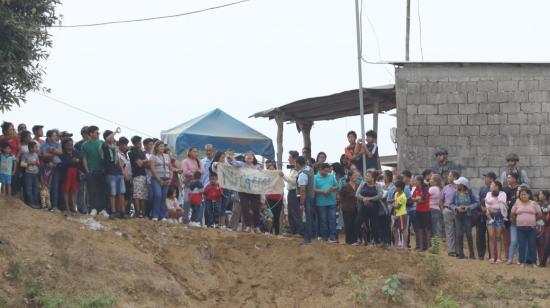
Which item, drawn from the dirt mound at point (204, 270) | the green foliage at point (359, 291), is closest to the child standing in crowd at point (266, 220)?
the dirt mound at point (204, 270)

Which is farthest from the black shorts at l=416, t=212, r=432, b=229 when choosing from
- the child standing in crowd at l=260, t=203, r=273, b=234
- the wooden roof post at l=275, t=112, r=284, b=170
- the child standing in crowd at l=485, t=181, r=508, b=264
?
the wooden roof post at l=275, t=112, r=284, b=170

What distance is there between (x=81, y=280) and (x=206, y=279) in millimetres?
2597

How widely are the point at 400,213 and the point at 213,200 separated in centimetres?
365

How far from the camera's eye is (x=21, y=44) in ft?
56.1

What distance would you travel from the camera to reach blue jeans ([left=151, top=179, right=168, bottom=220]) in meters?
19.4

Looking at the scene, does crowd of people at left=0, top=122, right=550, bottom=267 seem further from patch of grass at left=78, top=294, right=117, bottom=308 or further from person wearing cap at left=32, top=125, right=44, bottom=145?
patch of grass at left=78, top=294, right=117, bottom=308

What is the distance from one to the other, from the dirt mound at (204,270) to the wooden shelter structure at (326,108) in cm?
673

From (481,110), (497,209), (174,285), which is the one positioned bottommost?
(174,285)

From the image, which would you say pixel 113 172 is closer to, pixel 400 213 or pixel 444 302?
pixel 400 213

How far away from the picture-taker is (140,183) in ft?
63.4

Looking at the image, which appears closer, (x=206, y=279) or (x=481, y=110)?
(x=206, y=279)

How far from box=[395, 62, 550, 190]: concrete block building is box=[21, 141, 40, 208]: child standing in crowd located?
917 cm

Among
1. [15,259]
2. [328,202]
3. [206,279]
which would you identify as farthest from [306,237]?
[15,259]

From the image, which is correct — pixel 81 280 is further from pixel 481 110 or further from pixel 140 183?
pixel 481 110
